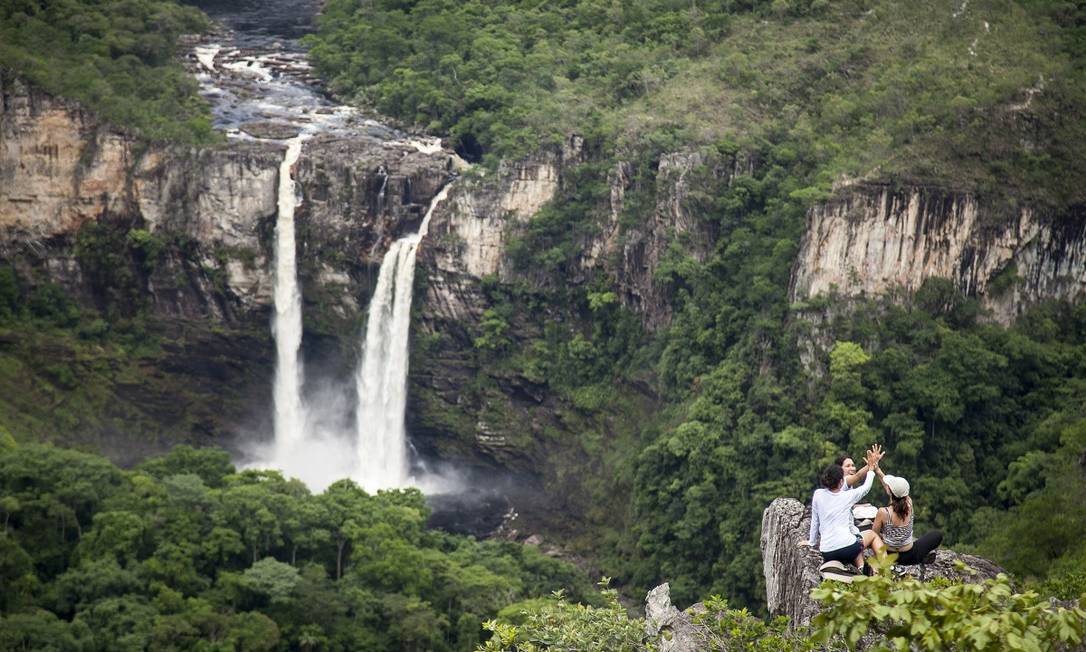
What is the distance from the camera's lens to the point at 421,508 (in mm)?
41719

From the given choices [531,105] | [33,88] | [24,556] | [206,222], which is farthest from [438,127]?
[24,556]

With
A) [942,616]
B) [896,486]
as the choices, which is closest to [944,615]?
[942,616]

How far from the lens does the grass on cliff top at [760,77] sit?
40625 millimetres

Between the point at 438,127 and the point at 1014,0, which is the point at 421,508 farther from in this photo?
the point at 1014,0

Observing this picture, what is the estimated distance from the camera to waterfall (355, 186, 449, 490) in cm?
4844

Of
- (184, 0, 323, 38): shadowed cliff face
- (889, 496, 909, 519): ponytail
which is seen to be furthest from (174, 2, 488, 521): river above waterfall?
(889, 496, 909, 519): ponytail

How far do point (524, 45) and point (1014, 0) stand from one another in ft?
50.5

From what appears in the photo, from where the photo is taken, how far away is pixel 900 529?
15.1m

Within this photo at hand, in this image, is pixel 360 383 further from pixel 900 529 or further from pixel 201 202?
pixel 900 529

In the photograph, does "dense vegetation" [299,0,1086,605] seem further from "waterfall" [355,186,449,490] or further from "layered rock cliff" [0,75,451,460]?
"layered rock cliff" [0,75,451,460]

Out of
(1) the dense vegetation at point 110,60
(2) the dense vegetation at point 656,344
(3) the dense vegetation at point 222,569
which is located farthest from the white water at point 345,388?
(3) the dense vegetation at point 222,569

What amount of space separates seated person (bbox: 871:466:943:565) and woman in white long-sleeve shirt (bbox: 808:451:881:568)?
4.5 inches

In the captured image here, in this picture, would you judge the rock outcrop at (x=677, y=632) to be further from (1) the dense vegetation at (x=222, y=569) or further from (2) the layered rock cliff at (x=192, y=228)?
(2) the layered rock cliff at (x=192, y=228)

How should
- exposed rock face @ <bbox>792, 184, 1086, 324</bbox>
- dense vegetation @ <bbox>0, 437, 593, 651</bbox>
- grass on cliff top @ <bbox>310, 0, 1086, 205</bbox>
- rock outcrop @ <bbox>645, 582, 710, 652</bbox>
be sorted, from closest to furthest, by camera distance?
rock outcrop @ <bbox>645, 582, 710, 652</bbox>
dense vegetation @ <bbox>0, 437, 593, 651</bbox>
exposed rock face @ <bbox>792, 184, 1086, 324</bbox>
grass on cliff top @ <bbox>310, 0, 1086, 205</bbox>
